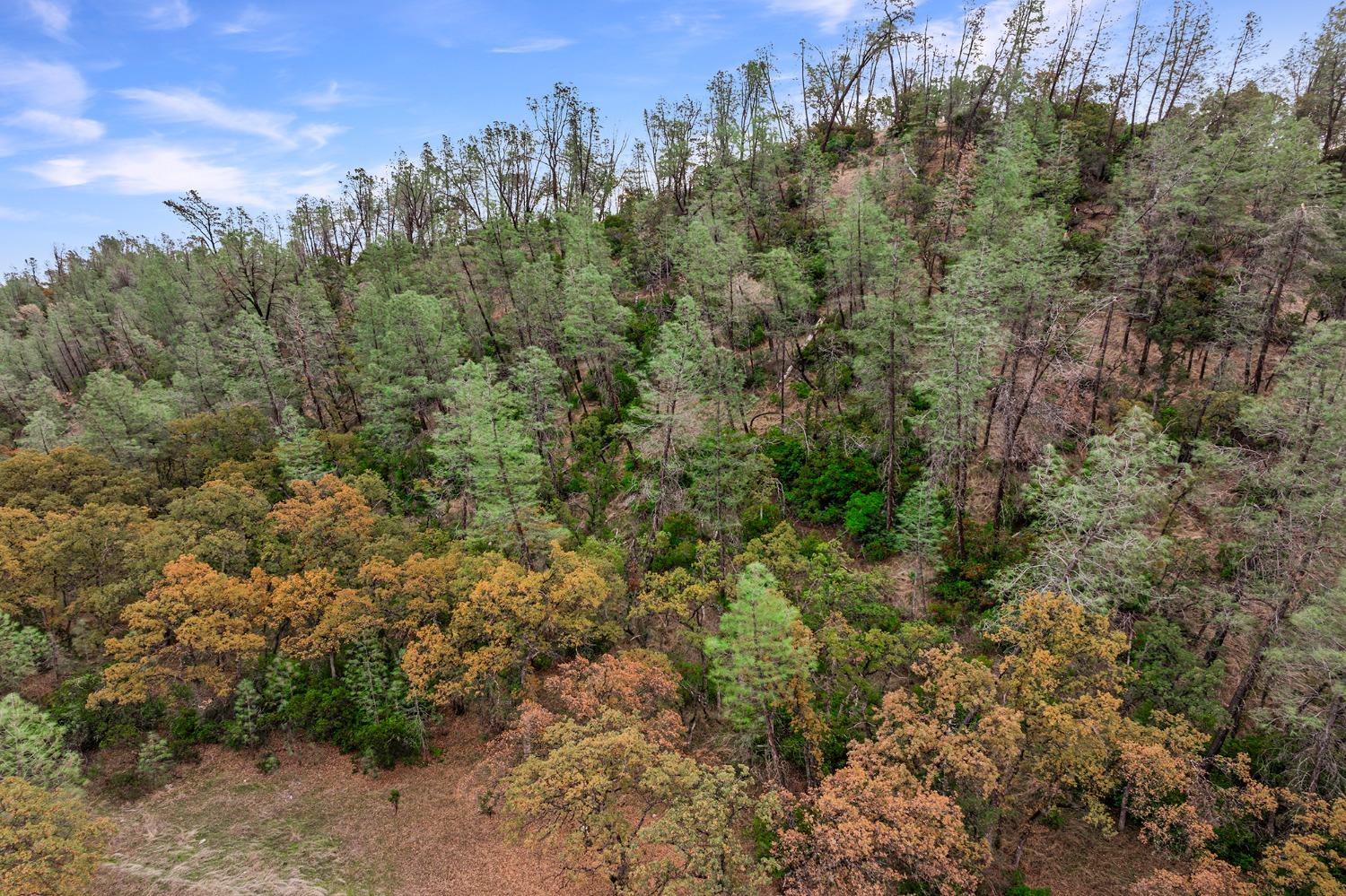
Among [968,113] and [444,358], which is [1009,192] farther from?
[444,358]

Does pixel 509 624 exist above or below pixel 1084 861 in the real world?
above

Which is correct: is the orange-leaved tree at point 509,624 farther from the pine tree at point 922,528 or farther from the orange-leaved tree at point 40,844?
the pine tree at point 922,528

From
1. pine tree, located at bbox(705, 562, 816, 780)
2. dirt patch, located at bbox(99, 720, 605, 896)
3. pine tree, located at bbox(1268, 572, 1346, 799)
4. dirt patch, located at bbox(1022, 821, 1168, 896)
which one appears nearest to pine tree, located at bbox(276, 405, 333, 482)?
dirt patch, located at bbox(99, 720, 605, 896)

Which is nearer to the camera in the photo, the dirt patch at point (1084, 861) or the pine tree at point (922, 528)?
the dirt patch at point (1084, 861)

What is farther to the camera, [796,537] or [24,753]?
[796,537]

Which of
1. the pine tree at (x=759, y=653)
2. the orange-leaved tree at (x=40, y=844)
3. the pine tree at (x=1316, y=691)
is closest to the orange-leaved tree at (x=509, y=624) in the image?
the pine tree at (x=759, y=653)

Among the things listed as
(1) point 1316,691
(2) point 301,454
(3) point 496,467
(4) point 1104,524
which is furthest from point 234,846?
(1) point 1316,691

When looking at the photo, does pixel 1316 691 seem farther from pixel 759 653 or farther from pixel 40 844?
pixel 40 844

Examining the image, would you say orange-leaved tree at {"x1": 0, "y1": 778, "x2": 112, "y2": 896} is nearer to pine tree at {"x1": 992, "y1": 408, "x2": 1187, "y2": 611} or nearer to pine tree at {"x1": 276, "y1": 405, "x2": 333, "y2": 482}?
pine tree at {"x1": 276, "y1": 405, "x2": 333, "y2": 482}
